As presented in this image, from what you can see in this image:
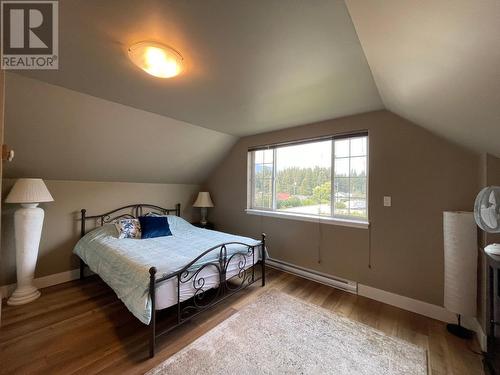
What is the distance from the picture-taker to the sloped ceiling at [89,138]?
6.89 ft

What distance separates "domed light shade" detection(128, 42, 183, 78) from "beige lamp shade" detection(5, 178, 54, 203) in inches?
80.1

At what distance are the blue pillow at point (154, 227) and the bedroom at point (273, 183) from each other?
2 cm

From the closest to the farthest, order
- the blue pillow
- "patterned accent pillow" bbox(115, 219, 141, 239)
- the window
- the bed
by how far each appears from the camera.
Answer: the bed < the window < "patterned accent pillow" bbox(115, 219, 141, 239) < the blue pillow

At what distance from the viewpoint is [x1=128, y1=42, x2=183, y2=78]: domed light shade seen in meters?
1.45

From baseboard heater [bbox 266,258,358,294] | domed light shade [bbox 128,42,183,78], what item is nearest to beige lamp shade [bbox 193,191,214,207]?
baseboard heater [bbox 266,258,358,294]

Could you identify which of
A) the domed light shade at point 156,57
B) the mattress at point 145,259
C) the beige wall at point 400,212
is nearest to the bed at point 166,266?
the mattress at point 145,259

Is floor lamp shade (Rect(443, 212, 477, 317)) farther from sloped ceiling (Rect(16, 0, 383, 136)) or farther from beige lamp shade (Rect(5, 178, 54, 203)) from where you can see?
beige lamp shade (Rect(5, 178, 54, 203))

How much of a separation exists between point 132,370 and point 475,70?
279 centimetres

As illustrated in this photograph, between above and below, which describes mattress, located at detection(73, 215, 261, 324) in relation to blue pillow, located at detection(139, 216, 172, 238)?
below

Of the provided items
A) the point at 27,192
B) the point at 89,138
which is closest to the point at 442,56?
the point at 89,138

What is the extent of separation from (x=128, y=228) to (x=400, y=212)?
11.6ft

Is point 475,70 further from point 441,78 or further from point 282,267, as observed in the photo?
point 282,267

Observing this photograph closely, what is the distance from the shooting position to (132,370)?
156 cm

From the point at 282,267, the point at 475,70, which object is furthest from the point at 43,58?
the point at 282,267
